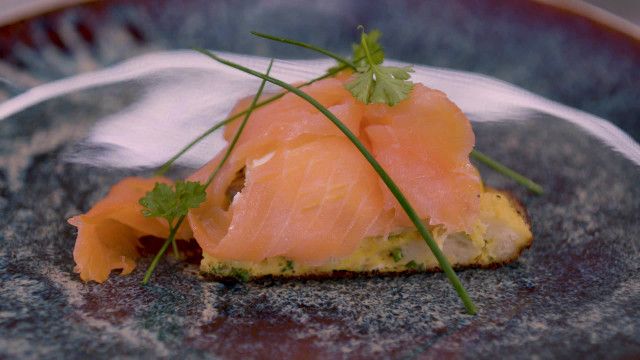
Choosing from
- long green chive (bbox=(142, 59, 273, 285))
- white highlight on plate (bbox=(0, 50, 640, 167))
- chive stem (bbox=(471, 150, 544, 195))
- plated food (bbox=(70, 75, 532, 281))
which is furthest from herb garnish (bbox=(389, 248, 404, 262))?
white highlight on plate (bbox=(0, 50, 640, 167))

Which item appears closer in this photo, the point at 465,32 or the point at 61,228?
the point at 61,228

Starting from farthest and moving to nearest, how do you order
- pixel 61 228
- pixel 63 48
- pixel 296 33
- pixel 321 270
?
pixel 296 33
pixel 63 48
pixel 61 228
pixel 321 270

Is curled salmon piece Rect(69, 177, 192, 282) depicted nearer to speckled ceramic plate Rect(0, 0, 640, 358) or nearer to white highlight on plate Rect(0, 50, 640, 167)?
speckled ceramic plate Rect(0, 0, 640, 358)

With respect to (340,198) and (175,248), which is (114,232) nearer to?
(175,248)

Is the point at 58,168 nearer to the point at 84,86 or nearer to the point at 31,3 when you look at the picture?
the point at 84,86

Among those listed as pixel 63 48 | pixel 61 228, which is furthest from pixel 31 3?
pixel 61 228

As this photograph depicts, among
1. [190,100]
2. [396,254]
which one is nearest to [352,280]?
[396,254]
